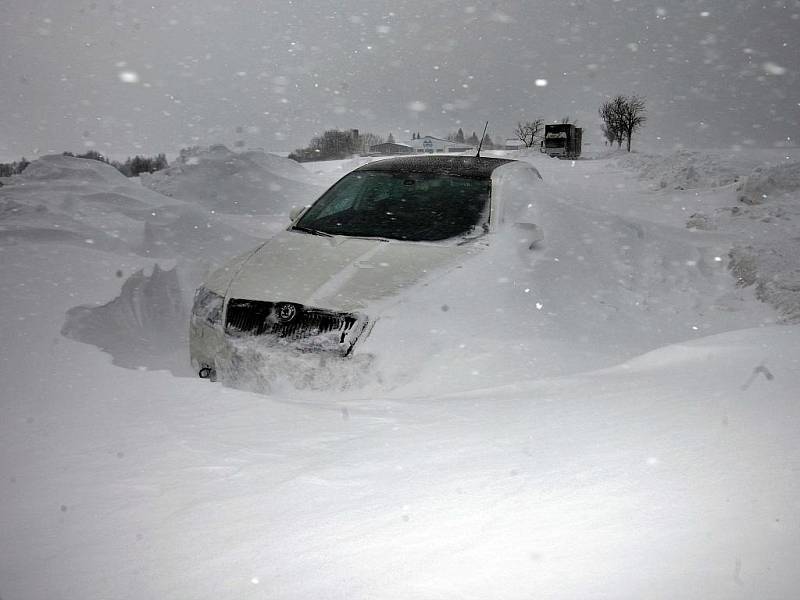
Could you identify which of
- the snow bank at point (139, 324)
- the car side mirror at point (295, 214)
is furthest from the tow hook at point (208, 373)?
the car side mirror at point (295, 214)

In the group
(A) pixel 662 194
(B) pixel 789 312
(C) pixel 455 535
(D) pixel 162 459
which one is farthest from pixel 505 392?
(A) pixel 662 194

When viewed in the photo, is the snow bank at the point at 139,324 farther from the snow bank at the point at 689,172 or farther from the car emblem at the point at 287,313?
the snow bank at the point at 689,172

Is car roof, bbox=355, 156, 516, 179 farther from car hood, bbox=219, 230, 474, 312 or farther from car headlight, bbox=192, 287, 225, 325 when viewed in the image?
car headlight, bbox=192, 287, 225, 325

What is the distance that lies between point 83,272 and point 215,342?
9.24 ft

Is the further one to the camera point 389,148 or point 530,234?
point 389,148

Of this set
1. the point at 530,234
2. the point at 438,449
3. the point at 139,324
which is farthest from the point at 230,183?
the point at 438,449

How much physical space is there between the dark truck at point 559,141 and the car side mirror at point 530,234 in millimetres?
37216

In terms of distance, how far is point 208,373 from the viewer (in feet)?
12.6

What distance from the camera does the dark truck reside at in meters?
Answer: 40.1

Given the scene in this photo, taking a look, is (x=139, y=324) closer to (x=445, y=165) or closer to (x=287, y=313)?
(x=287, y=313)

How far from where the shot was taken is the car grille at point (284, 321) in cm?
349

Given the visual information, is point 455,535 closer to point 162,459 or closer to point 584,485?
point 584,485

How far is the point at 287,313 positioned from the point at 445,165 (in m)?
2.53

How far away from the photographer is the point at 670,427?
220cm
